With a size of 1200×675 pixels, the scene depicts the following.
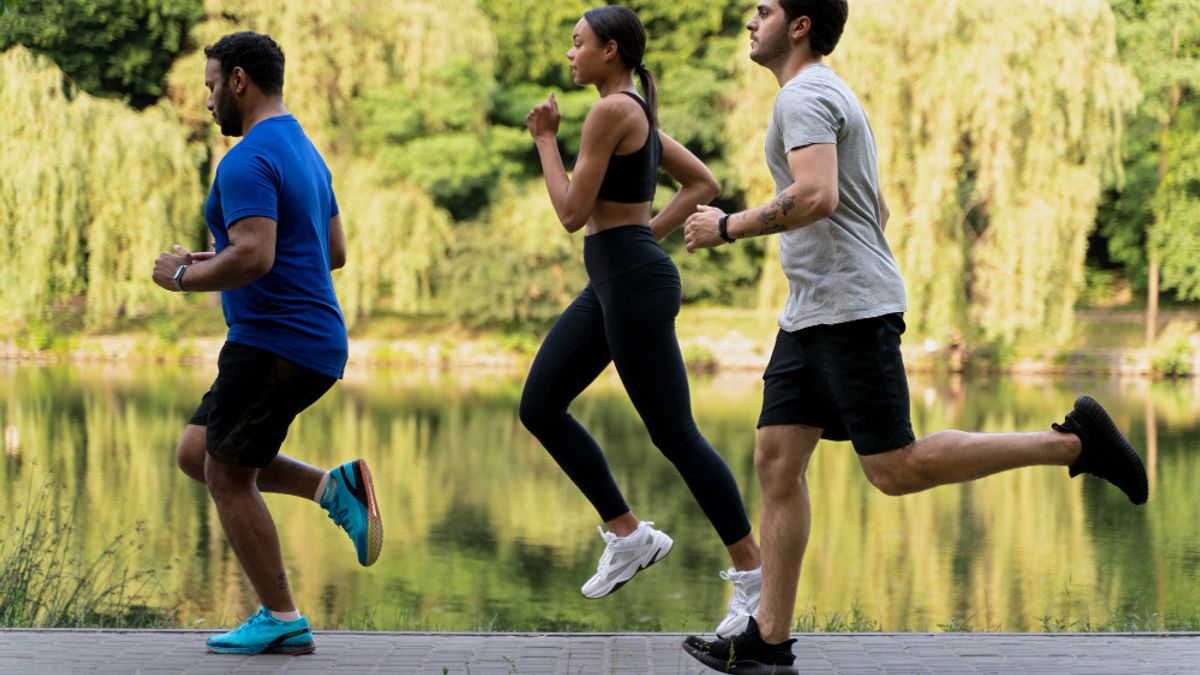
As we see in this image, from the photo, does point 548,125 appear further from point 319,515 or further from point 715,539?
point 319,515

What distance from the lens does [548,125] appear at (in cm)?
472

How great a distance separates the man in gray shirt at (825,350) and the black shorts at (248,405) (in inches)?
48.7

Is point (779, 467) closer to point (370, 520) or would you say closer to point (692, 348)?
point (370, 520)

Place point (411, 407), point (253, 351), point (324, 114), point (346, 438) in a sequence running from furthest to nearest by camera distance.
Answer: point (324, 114)
point (411, 407)
point (346, 438)
point (253, 351)

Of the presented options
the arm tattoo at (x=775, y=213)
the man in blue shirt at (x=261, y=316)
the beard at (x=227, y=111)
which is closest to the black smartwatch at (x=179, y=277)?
the man in blue shirt at (x=261, y=316)

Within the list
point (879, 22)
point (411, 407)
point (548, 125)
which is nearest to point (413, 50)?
point (879, 22)

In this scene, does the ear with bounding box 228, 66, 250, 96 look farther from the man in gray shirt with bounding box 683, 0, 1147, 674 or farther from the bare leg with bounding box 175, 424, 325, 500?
the man in gray shirt with bounding box 683, 0, 1147, 674

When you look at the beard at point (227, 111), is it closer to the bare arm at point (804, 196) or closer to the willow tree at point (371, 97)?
the bare arm at point (804, 196)

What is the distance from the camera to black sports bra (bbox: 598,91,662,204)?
4742 millimetres

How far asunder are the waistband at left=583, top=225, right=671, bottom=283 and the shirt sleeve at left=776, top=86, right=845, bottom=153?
3.03 feet

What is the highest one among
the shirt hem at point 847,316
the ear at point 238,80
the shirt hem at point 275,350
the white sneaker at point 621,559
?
the ear at point 238,80

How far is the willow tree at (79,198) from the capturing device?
27422mm

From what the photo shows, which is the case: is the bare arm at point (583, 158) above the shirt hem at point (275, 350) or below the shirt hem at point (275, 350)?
above

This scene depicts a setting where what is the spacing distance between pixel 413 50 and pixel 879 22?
10.9m
